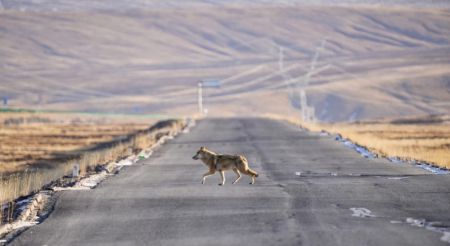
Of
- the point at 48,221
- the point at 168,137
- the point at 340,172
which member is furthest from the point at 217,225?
the point at 168,137

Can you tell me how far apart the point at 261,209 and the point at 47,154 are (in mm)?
32088

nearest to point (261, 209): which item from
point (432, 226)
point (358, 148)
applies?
point (432, 226)

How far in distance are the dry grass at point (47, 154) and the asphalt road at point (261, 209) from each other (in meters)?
2.01

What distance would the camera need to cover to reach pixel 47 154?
160ft

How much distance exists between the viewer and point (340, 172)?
26438 millimetres

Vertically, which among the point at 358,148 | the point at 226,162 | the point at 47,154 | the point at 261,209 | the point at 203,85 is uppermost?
the point at 203,85

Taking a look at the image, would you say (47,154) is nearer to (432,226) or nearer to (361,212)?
(361,212)

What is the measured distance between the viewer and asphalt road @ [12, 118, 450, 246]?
47.1ft

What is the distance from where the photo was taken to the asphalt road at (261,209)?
14352mm

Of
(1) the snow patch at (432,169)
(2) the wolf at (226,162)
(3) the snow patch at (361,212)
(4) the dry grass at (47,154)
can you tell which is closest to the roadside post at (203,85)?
(4) the dry grass at (47,154)

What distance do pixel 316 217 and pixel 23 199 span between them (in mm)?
6451

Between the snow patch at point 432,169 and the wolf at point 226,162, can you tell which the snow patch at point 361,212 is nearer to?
the wolf at point 226,162

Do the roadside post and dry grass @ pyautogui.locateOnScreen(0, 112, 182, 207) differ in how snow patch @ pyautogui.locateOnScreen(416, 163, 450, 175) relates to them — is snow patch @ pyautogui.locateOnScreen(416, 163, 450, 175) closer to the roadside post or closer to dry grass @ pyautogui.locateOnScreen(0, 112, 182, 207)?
dry grass @ pyautogui.locateOnScreen(0, 112, 182, 207)

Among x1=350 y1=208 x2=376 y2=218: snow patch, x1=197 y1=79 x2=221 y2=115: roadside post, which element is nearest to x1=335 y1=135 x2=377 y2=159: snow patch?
x1=350 y1=208 x2=376 y2=218: snow patch
